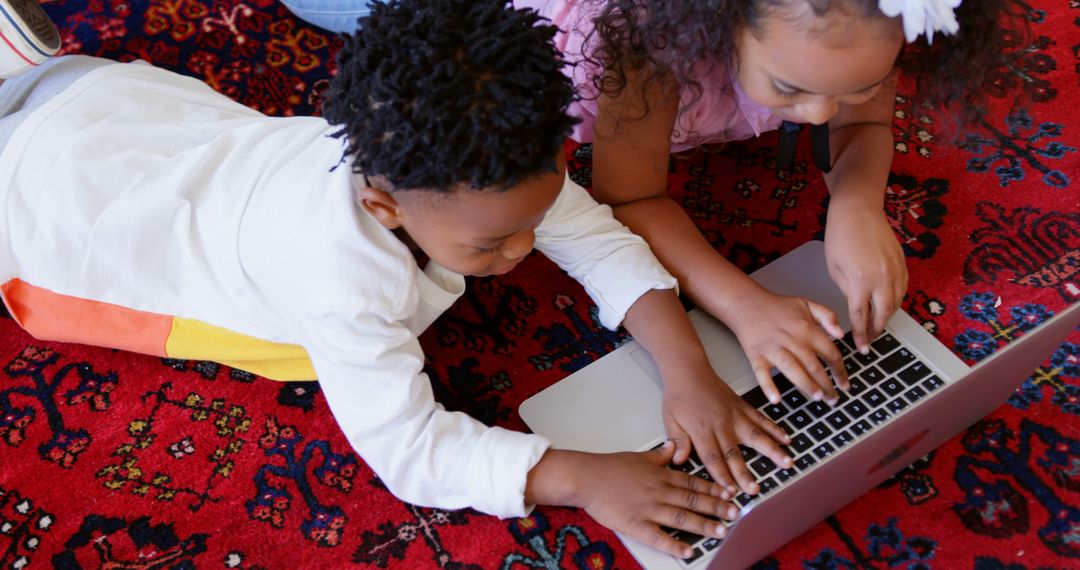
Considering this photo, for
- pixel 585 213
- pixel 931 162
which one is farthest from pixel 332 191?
pixel 931 162

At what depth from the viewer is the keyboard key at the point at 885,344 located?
93 cm

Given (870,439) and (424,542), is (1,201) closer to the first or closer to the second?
(424,542)

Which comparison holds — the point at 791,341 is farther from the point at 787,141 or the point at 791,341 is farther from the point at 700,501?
the point at 787,141

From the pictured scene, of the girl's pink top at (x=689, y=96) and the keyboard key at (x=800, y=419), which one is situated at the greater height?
the girl's pink top at (x=689, y=96)

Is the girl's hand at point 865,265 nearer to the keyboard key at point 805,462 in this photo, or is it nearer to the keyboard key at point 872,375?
the keyboard key at point 872,375

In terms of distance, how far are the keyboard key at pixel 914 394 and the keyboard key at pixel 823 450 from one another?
0.31ft

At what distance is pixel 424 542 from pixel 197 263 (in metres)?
0.37

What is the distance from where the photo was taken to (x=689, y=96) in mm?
1044

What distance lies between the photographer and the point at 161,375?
1.07 m

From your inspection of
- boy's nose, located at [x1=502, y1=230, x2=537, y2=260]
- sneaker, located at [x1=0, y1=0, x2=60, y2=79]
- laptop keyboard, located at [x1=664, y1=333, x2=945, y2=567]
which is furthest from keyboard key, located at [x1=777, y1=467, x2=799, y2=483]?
sneaker, located at [x1=0, y1=0, x2=60, y2=79]

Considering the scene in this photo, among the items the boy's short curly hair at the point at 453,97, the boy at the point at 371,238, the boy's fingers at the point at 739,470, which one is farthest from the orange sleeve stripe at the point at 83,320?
the boy's fingers at the point at 739,470

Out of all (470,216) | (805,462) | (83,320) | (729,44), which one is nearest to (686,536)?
(805,462)

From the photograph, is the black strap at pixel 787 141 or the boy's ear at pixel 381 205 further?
the black strap at pixel 787 141

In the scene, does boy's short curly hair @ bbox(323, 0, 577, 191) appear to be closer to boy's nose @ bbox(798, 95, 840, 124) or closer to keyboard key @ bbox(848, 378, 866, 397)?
boy's nose @ bbox(798, 95, 840, 124)
